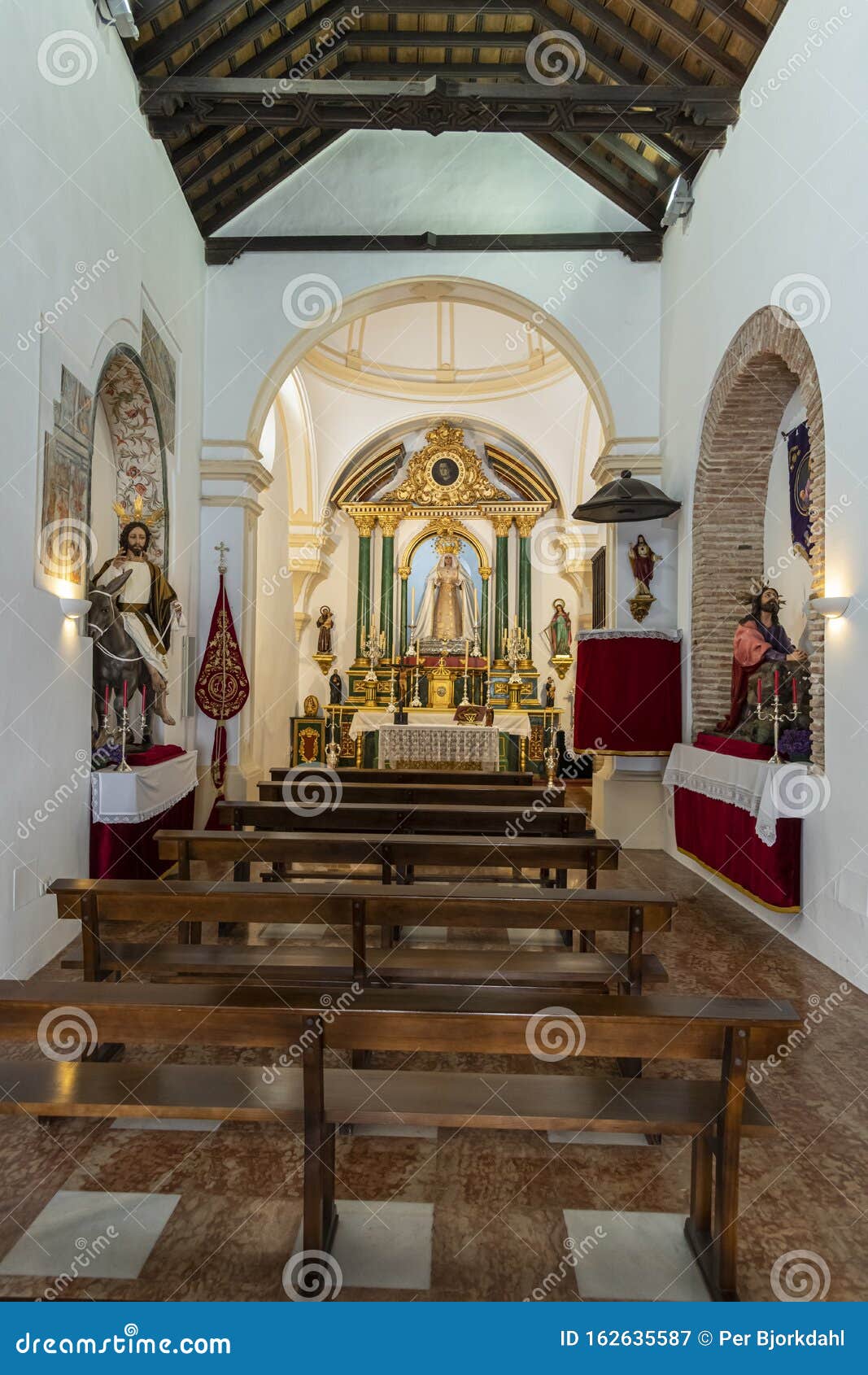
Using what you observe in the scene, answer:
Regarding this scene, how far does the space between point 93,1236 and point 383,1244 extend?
0.75 metres

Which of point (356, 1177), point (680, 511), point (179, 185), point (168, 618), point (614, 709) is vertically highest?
point (179, 185)

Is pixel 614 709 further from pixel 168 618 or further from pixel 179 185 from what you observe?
pixel 179 185

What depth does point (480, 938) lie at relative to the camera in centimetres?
535

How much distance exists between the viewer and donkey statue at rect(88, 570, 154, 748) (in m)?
6.04

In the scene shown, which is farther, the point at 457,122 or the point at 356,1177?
the point at 457,122

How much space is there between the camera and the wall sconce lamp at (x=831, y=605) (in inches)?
190

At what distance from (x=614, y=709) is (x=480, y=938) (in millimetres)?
3375

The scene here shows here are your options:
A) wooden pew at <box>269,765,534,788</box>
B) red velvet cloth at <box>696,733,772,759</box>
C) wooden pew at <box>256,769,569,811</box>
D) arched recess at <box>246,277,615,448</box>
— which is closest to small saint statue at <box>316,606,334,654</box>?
arched recess at <box>246,277,615,448</box>

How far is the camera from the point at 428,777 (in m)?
8.41

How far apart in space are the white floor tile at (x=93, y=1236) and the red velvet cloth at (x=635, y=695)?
6.12 m

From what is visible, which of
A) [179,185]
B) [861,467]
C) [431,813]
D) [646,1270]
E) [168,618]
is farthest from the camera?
[179,185]

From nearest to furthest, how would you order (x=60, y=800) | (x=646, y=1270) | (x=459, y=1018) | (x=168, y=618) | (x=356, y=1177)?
(x=459, y=1018) → (x=646, y=1270) → (x=356, y=1177) → (x=60, y=800) → (x=168, y=618)

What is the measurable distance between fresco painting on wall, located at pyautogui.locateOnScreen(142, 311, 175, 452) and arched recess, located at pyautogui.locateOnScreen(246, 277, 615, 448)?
3.99ft

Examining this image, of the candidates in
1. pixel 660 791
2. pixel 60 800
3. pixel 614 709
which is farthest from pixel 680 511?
pixel 60 800
